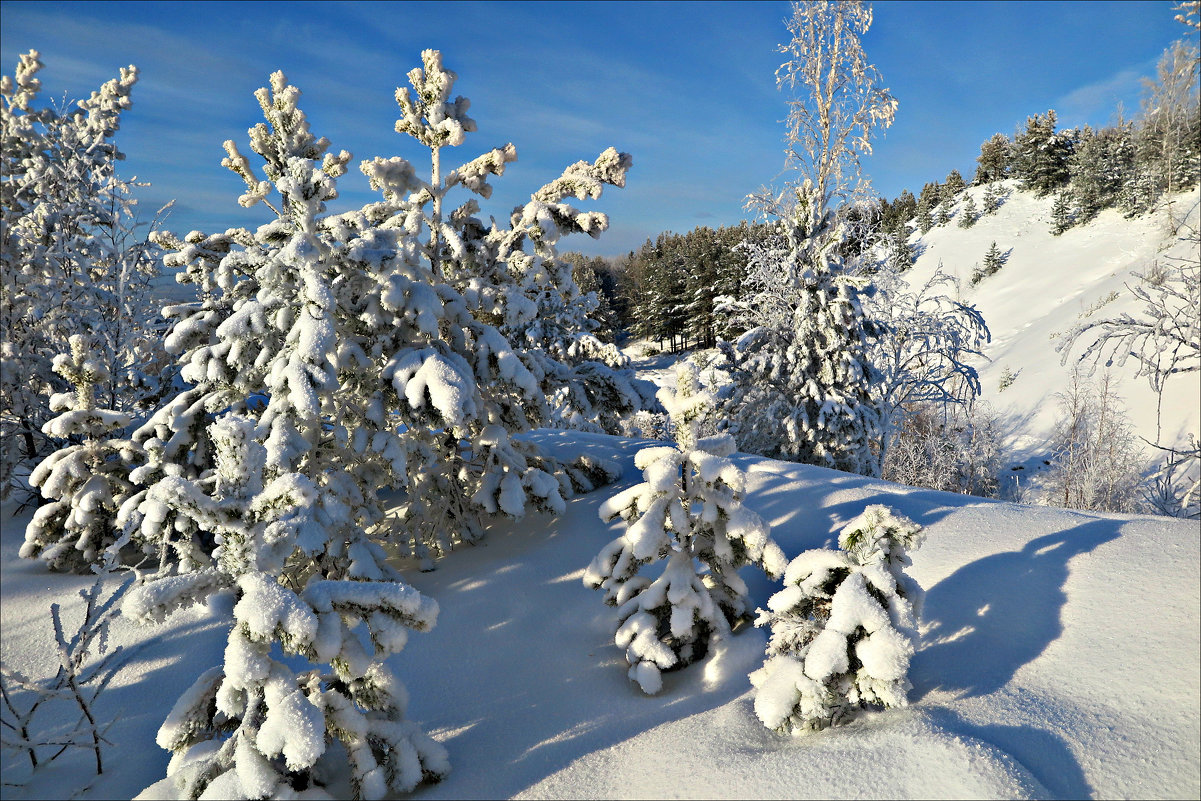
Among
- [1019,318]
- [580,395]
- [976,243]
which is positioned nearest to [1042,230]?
[976,243]

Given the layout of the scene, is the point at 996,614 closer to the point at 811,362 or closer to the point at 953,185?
the point at 811,362

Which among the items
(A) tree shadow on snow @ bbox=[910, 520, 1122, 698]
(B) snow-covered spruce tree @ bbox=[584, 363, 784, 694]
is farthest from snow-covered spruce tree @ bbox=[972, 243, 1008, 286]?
(B) snow-covered spruce tree @ bbox=[584, 363, 784, 694]

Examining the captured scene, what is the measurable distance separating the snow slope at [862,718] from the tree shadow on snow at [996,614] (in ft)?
0.03

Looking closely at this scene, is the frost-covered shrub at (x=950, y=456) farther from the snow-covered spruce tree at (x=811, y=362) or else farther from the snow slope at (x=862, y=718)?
the snow slope at (x=862, y=718)

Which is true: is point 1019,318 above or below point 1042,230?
below

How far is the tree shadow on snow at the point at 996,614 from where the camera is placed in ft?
9.40

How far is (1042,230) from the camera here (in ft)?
136

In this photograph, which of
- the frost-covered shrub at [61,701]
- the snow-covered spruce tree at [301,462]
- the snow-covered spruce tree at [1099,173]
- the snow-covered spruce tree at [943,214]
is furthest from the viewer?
the snow-covered spruce tree at [943,214]

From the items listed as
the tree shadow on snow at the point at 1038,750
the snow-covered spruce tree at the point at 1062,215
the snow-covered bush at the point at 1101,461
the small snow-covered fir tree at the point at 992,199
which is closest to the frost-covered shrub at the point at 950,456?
the snow-covered bush at the point at 1101,461

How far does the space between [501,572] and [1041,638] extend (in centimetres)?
380

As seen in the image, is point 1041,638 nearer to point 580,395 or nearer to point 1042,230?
point 580,395

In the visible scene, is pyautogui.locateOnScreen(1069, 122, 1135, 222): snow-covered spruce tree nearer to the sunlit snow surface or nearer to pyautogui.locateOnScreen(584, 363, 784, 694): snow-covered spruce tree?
the sunlit snow surface

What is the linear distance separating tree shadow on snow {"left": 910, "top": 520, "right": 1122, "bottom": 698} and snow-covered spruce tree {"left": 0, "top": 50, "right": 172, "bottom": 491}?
27.4 ft

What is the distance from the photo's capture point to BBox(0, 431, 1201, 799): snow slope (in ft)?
7.39
